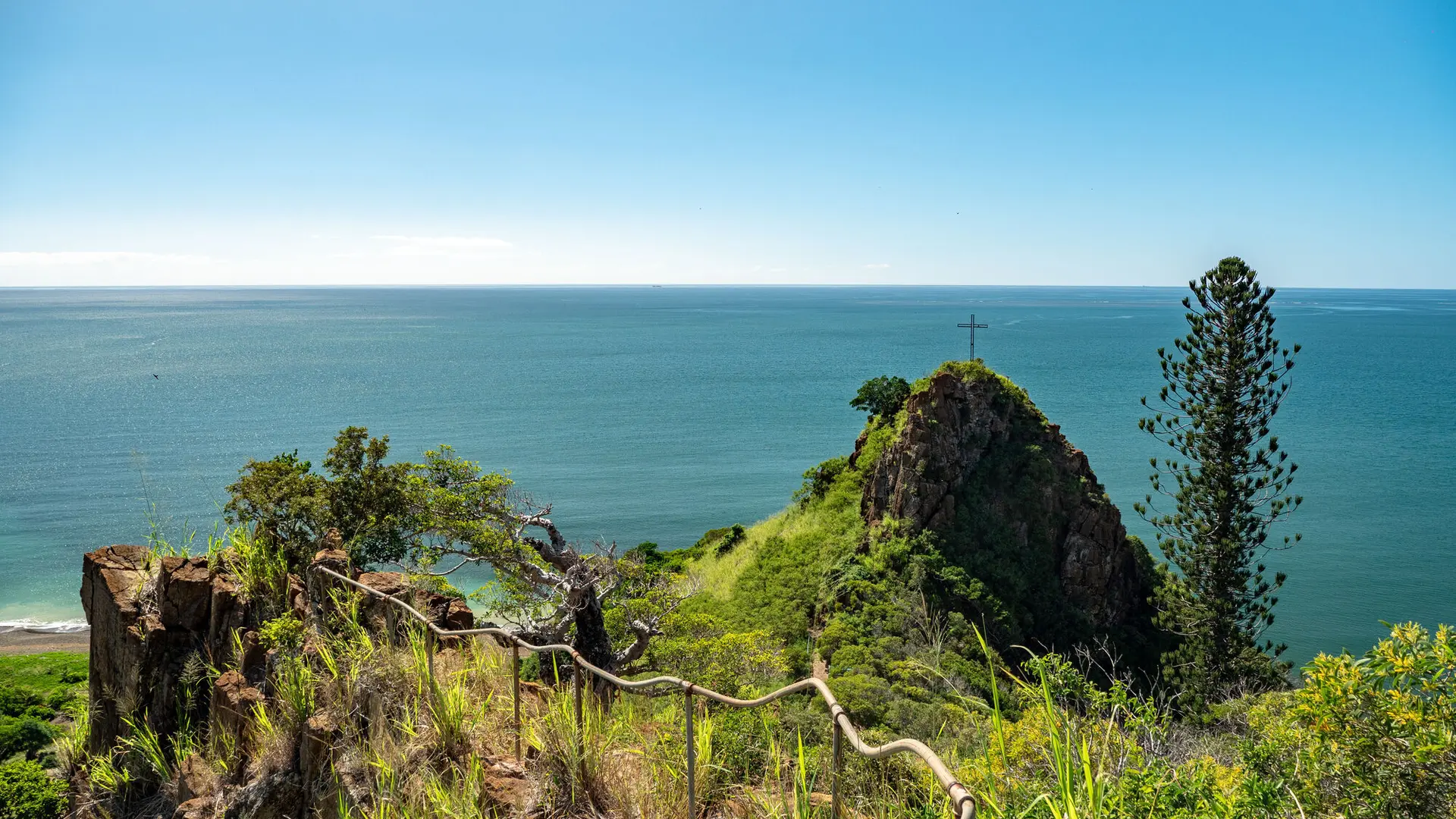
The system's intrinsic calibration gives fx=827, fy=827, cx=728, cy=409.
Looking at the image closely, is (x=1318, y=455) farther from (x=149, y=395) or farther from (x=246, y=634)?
(x=149, y=395)

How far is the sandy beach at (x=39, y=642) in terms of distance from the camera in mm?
31078

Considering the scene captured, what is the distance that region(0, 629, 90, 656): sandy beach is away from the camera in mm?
31078

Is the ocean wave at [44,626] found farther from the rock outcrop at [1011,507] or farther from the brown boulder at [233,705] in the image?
the brown boulder at [233,705]

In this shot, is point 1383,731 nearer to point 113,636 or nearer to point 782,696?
point 782,696

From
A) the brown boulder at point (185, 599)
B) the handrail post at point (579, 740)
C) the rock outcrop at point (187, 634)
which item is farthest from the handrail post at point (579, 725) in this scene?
the brown boulder at point (185, 599)

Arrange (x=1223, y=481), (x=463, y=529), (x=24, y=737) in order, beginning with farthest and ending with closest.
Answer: (x=1223, y=481) → (x=24, y=737) → (x=463, y=529)

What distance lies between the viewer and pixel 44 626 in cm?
3309

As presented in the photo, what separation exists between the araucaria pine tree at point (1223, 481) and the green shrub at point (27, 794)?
80.6ft

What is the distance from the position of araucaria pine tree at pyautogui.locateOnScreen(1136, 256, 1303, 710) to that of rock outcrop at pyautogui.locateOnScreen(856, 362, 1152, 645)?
2.53 metres

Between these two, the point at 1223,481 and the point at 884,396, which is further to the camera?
the point at 884,396

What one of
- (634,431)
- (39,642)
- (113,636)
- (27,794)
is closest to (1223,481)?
(113,636)

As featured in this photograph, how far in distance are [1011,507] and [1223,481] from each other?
5683mm

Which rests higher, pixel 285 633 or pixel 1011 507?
pixel 285 633

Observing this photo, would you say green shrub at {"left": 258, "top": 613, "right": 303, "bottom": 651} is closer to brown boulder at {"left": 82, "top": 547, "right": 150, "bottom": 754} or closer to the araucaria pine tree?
brown boulder at {"left": 82, "top": 547, "right": 150, "bottom": 754}
